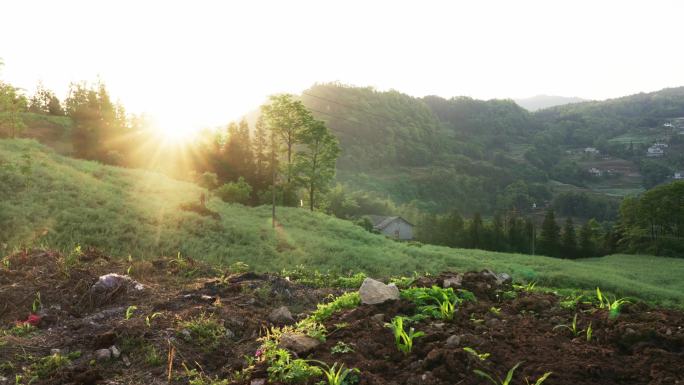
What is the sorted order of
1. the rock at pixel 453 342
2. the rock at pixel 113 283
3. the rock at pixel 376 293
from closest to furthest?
the rock at pixel 453 342, the rock at pixel 376 293, the rock at pixel 113 283

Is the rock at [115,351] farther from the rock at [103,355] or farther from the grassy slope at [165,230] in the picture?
the grassy slope at [165,230]

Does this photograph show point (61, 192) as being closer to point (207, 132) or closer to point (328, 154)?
point (328, 154)

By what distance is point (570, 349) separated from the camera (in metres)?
4.36

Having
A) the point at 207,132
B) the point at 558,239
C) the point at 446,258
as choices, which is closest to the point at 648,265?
the point at 558,239

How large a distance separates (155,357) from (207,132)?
47.7 m

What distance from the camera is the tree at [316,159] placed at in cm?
4250

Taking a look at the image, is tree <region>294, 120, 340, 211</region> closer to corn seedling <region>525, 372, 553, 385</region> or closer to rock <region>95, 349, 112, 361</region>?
rock <region>95, 349, 112, 361</region>

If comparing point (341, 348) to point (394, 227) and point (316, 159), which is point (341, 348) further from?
point (394, 227)

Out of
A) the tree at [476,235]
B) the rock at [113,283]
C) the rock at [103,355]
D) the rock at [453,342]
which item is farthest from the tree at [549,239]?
the rock at [103,355]

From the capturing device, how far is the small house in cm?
7725

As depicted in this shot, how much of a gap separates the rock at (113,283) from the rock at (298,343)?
488 cm

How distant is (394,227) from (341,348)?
2960 inches

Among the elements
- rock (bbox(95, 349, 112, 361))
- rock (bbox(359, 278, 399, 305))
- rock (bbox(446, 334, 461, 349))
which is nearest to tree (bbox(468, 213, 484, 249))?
rock (bbox(359, 278, 399, 305))

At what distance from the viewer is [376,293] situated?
626cm
